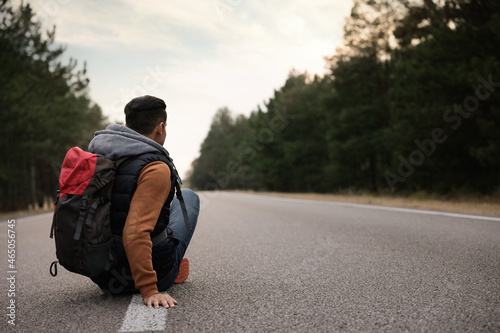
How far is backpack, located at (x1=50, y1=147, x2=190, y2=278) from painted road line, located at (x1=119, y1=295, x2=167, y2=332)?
1.07ft

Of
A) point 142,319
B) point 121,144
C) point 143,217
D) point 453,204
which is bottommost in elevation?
point 142,319

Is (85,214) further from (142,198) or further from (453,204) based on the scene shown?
(453,204)

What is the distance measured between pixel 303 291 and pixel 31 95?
70.9ft

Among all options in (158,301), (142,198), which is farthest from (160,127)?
(158,301)

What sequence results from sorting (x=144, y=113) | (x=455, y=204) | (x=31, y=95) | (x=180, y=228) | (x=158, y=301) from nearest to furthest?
(x=158, y=301) < (x=144, y=113) < (x=180, y=228) < (x=455, y=204) < (x=31, y=95)

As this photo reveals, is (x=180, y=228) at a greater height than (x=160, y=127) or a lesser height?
lesser

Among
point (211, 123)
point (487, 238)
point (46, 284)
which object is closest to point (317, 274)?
point (46, 284)

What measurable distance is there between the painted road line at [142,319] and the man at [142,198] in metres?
0.06

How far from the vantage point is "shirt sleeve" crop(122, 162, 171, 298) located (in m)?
2.30

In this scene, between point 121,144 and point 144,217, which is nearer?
point 144,217

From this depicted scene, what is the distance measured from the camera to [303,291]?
2.82m

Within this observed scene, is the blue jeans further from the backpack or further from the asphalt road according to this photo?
the backpack

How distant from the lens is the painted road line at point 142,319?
2.09m

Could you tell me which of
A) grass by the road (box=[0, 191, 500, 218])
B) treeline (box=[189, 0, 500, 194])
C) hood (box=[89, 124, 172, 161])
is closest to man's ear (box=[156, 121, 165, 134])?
hood (box=[89, 124, 172, 161])
